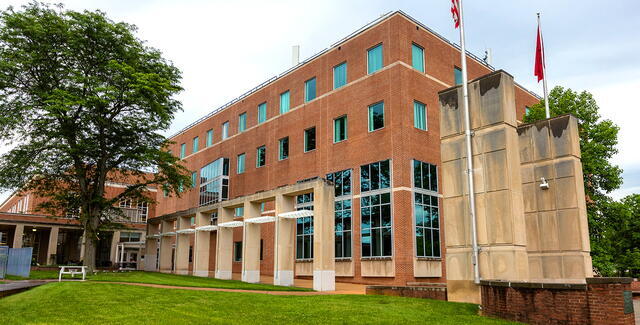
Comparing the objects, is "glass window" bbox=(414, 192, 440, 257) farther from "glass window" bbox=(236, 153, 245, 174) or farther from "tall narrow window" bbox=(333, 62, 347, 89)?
"glass window" bbox=(236, 153, 245, 174)

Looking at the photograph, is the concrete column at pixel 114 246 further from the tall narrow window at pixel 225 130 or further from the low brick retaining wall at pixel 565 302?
the low brick retaining wall at pixel 565 302

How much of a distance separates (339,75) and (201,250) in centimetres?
1619

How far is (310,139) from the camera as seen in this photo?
3772 centimetres

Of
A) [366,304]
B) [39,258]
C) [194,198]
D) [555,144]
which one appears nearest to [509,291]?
[366,304]

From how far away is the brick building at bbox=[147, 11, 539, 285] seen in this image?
30.1 meters

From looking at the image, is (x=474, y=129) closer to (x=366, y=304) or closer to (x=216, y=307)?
(x=366, y=304)

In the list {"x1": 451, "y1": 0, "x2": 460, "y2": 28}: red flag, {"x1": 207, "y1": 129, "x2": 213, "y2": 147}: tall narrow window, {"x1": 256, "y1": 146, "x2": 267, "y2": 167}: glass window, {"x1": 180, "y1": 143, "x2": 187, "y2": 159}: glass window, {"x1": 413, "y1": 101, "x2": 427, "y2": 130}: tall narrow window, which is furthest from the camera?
{"x1": 180, "y1": 143, "x2": 187, "y2": 159}: glass window

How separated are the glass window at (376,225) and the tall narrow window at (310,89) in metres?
10.4

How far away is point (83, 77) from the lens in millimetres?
28953

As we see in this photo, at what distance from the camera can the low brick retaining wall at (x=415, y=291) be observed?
16391 millimetres

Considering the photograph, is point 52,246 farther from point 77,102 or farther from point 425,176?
point 425,176

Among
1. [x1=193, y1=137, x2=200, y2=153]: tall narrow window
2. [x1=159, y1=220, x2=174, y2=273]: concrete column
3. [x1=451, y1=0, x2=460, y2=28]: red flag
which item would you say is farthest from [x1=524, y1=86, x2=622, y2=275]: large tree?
[x1=193, y1=137, x2=200, y2=153]: tall narrow window

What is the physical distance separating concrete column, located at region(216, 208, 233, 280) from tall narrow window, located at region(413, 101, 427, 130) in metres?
13.8

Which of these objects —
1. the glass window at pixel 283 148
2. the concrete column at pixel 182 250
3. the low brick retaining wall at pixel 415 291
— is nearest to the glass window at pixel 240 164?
the glass window at pixel 283 148
